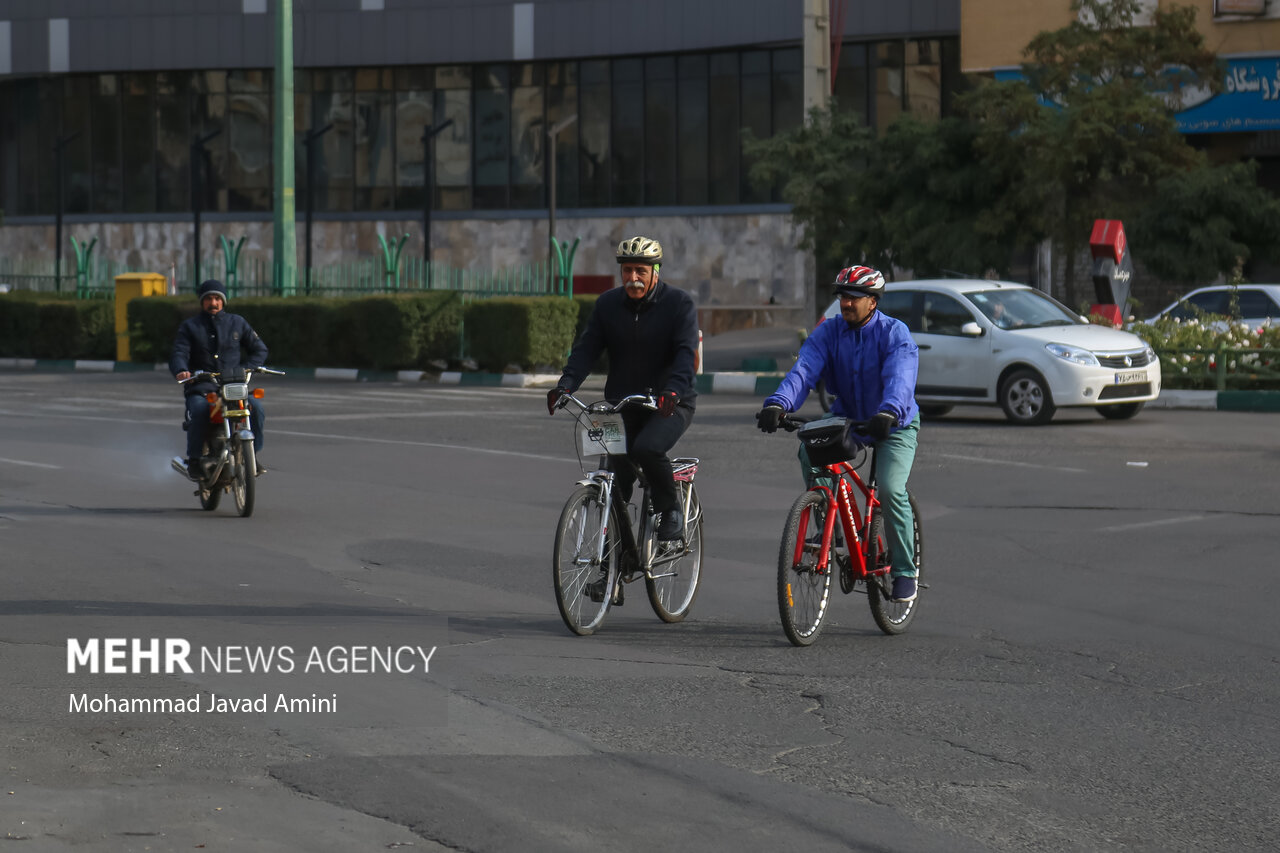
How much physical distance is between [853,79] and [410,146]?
13169 mm

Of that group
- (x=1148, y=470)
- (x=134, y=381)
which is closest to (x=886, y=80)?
(x=134, y=381)

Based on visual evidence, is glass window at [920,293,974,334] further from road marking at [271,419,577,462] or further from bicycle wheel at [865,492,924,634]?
bicycle wheel at [865,492,924,634]

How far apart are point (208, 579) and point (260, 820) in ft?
16.2

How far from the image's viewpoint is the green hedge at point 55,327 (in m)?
35.2

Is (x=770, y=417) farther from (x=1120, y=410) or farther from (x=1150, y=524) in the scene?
(x=1120, y=410)

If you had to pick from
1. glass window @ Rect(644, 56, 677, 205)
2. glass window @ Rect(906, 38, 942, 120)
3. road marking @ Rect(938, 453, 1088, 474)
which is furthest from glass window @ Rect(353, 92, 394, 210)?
road marking @ Rect(938, 453, 1088, 474)

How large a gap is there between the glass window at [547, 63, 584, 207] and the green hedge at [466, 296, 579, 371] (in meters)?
19.4

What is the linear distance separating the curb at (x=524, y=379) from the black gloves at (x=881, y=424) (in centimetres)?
1567

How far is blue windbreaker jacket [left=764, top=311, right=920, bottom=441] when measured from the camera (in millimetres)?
8320

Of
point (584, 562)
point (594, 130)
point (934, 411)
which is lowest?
point (584, 562)

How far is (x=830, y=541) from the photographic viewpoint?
27.3 ft

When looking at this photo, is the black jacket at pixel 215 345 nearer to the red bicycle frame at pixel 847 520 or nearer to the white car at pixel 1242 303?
the red bicycle frame at pixel 847 520

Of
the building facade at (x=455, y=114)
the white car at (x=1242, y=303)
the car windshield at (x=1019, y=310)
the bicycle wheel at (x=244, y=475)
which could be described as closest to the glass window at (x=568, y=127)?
the building facade at (x=455, y=114)

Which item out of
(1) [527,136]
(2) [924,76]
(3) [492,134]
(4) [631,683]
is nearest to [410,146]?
(3) [492,134]
